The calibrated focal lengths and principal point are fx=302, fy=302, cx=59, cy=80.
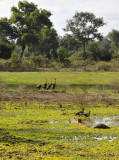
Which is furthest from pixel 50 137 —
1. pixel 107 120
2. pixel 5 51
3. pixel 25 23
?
pixel 25 23

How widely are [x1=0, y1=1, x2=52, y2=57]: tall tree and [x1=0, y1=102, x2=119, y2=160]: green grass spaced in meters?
43.5

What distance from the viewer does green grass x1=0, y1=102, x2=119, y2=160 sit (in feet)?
23.9

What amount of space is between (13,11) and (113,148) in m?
55.1

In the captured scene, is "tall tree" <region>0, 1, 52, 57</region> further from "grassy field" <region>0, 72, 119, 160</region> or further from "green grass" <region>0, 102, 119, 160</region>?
"green grass" <region>0, 102, 119, 160</region>

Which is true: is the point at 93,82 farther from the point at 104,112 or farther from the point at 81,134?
the point at 81,134

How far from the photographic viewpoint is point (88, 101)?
57.2 ft

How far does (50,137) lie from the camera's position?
895 cm

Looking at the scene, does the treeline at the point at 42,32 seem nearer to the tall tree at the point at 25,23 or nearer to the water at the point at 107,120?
the tall tree at the point at 25,23

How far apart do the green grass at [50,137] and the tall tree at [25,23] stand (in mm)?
43535

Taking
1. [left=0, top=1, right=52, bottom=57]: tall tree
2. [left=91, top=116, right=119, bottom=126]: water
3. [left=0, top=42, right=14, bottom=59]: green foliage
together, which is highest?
[left=0, top=1, right=52, bottom=57]: tall tree

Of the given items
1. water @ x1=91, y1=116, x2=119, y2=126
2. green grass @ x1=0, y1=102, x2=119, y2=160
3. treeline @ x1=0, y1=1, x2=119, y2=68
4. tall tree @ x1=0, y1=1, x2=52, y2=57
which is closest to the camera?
green grass @ x1=0, y1=102, x2=119, y2=160

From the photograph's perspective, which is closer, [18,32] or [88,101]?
[88,101]

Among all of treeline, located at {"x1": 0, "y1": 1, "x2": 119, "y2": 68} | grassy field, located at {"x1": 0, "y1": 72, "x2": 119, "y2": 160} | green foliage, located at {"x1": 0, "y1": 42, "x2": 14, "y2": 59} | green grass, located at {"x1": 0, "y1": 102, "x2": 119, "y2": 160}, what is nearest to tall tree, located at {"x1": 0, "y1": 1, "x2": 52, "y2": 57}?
treeline, located at {"x1": 0, "y1": 1, "x2": 119, "y2": 68}

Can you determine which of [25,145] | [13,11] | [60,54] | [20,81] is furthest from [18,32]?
[25,145]
